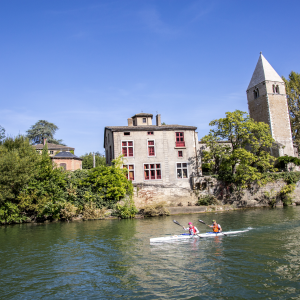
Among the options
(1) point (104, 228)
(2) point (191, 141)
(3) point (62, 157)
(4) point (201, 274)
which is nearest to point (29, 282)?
(4) point (201, 274)

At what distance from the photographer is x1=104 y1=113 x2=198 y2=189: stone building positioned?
3647 centimetres

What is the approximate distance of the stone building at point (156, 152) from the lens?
36.5 m

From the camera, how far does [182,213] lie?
108 ft

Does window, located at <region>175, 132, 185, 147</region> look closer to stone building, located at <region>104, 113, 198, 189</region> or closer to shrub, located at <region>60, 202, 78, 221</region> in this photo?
stone building, located at <region>104, 113, 198, 189</region>

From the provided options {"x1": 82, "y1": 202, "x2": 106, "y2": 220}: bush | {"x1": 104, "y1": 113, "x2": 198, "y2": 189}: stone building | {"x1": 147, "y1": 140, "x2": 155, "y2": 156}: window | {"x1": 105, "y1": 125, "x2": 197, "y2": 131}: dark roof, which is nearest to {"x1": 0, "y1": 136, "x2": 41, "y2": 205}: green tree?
{"x1": 82, "y1": 202, "x2": 106, "y2": 220}: bush

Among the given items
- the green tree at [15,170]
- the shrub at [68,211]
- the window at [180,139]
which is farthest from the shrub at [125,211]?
the window at [180,139]

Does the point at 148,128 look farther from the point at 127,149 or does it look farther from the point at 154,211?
the point at 154,211

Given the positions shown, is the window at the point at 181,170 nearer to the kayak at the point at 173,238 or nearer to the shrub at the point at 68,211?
the shrub at the point at 68,211

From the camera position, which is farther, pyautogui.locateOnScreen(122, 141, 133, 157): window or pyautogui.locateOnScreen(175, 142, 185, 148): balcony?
pyautogui.locateOnScreen(175, 142, 185, 148): balcony

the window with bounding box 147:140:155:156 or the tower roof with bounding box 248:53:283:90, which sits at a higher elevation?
the tower roof with bounding box 248:53:283:90

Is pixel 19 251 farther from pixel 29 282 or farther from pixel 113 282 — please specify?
pixel 113 282

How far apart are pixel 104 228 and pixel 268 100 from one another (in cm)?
3792

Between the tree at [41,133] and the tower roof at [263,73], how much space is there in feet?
155

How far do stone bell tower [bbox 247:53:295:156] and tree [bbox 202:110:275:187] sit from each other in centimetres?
976
